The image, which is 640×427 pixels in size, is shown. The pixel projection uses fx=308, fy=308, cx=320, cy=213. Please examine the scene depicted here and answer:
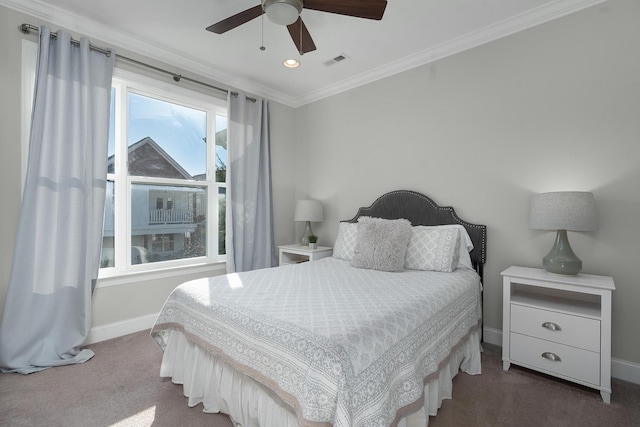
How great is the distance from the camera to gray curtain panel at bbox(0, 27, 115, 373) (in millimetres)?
2238

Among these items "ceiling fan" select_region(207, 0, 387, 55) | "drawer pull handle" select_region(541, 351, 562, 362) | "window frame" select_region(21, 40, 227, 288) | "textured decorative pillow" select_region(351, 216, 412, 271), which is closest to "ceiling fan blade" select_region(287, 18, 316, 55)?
"ceiling fan" select_region(207, 0, 387, 55)

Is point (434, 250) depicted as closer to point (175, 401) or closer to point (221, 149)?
point (175, 401)

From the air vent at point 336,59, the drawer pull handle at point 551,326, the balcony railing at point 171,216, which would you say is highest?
the air vent at point 336,59

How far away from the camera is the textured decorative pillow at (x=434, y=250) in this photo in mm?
2477

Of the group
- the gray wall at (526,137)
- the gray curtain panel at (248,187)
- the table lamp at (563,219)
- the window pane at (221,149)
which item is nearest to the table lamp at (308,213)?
the gray curtain panel at (248,187)

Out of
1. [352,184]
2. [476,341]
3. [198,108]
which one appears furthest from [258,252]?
[476,341]

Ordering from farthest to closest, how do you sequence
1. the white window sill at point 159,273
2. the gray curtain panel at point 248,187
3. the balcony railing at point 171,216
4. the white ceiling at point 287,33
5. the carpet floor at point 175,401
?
the gray curtain panel at point 248,187 → the balcony railing at point 171,216 → the white window sill at point 159,273 → the white ceiling at point 287,33 → the carpet floor at point 175,401

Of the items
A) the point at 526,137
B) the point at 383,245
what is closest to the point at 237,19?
the point at 383,245

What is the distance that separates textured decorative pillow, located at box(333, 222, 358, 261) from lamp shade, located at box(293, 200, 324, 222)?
0.57 metres

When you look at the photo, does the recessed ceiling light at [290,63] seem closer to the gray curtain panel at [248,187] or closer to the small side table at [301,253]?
the gray curtain panel at [248,187]

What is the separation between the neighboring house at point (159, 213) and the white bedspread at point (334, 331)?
124 centimetres

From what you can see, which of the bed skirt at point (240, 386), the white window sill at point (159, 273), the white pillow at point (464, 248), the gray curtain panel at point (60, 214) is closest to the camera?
the bed skirt at point (240, 386)

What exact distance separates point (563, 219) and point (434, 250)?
0.87 meters

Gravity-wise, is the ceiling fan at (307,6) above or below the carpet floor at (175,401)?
above
